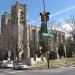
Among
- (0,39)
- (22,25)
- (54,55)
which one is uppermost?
(22,25)

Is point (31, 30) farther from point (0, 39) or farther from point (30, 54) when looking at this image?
point (0, 39)

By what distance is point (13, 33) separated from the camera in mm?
83500

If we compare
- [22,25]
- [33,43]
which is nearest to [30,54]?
[33,43]

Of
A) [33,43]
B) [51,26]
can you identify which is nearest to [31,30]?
[33,43]

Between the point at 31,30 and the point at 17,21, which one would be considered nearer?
the point at 17,21

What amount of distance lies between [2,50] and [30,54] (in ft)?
47.2

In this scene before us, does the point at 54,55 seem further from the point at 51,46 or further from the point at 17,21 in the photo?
the point at 17,21

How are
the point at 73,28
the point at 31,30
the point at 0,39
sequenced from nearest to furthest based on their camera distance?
1. the point at 73,28
2. the point at 0,39
3. the point at 31,30

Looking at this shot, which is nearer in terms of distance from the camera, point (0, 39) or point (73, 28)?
point (73, 28)

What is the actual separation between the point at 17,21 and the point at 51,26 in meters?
25.0

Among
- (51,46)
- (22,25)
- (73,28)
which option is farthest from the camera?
(22,25)

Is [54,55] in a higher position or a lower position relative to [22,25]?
lower

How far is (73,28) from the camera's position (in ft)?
269

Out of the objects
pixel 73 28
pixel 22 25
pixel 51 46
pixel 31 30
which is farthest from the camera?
pixel 31 30
